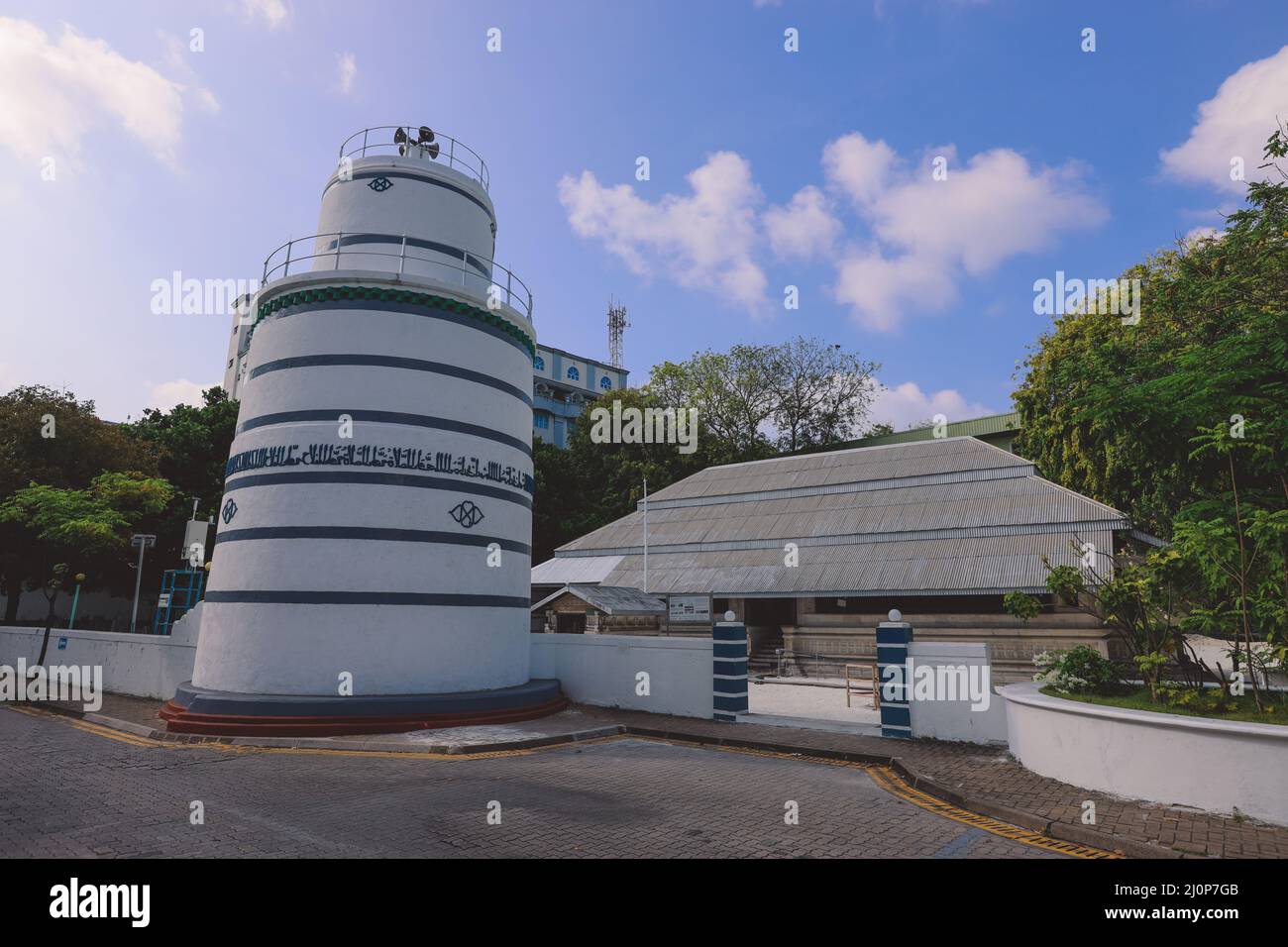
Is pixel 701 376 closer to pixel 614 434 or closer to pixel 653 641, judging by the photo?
pixel 614 434

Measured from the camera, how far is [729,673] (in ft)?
52.9

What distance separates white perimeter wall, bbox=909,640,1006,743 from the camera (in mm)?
12773

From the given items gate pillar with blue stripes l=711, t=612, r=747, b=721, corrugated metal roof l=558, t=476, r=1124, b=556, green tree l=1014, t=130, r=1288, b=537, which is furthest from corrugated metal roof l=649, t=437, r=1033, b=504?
gate pillar with blue stripes l=711, t=612, r=747, b=721

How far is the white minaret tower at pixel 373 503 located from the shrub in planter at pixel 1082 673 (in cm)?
1068

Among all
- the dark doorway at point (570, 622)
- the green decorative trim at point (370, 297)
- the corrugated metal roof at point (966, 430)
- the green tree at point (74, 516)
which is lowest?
the dark doorway at point (570, 622)

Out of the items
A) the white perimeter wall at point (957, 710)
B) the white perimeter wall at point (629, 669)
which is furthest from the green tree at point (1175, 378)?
the white perimeter wall at point (629, 669)

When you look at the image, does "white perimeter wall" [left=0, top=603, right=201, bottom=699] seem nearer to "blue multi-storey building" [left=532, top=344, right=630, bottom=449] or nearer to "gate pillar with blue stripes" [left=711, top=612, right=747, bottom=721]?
"gate pillar with blue stripes" [left=711, top=612, right=747, bottom=721]

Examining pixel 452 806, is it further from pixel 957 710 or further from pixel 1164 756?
pixel 957 710

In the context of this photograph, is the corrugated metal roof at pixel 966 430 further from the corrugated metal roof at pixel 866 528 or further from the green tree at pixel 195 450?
the green tree at pixel 195 450

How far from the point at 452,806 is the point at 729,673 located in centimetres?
835

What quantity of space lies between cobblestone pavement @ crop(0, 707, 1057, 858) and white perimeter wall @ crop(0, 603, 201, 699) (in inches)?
224

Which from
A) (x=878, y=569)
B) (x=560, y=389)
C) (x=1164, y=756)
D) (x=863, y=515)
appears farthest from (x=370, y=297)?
(x=560, y=389)

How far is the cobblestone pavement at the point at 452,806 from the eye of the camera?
7.32 meters
